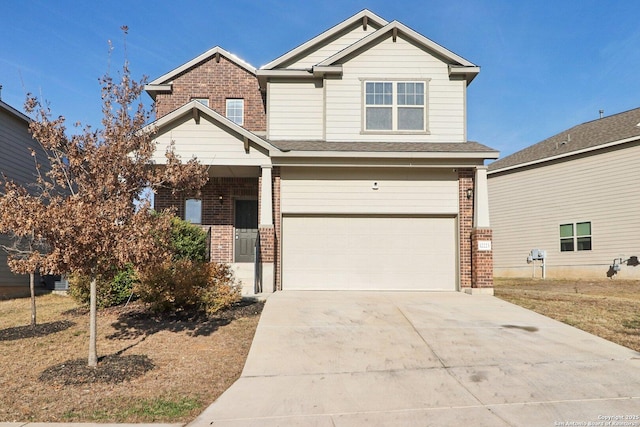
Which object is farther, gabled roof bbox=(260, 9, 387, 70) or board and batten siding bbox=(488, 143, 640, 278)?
board and batten siding bbox=(488, 143, 640, 278)

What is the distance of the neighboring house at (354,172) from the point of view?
12.5 m

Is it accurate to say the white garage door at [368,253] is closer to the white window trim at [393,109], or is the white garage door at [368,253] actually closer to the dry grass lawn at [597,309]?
the dry grass lawn at [597,309]

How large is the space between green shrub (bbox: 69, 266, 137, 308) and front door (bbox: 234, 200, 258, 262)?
4.62 metres

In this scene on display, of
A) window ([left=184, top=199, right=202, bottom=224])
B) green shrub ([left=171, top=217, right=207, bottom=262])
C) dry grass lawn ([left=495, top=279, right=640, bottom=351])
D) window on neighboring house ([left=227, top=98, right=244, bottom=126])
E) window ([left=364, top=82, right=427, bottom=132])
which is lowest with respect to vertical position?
dry grass lawn ([left=495, top=279, right=640, bottom=351])

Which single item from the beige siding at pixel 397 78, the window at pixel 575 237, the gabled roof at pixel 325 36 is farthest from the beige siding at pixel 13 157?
the window at pixel 575 237

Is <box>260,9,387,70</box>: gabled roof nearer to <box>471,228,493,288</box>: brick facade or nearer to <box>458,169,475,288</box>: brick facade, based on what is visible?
<box>458,169,475,288</box>: brick facade

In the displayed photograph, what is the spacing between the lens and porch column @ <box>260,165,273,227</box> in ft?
41.1

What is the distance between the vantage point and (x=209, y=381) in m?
6.35

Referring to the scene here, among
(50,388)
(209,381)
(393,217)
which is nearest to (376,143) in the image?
(393,217)

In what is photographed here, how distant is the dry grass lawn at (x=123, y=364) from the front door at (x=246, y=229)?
4552mm

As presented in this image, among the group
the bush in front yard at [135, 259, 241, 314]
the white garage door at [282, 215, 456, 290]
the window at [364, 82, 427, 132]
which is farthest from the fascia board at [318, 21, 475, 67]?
the bush in front yard at [135, 259, 241, 314]

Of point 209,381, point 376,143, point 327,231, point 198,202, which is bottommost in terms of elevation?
point 209,381

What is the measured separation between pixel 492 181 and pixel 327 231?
13.7 meters

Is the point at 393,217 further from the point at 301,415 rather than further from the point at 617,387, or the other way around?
the point at 301,415
